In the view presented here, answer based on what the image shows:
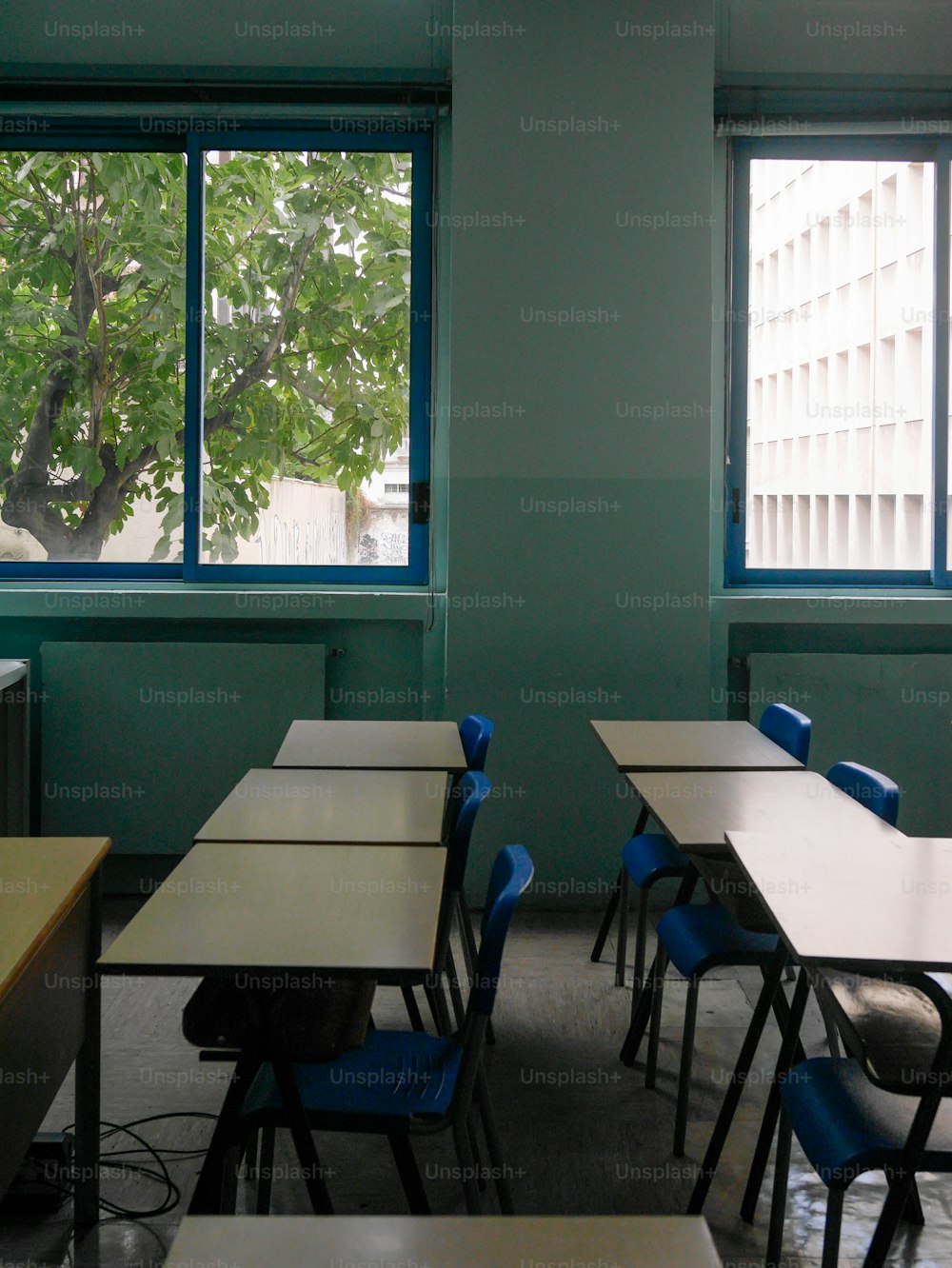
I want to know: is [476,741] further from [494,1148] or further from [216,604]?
[216,604]

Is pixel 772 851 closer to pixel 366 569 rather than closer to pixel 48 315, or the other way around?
pixel 366 569

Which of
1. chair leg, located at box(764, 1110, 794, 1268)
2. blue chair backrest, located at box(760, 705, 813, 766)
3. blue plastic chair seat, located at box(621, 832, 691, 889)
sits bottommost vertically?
chair leg, located at box(764, 1110, 794, 1268)

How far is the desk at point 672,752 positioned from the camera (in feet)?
10.3

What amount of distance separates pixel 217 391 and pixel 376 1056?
3.11m

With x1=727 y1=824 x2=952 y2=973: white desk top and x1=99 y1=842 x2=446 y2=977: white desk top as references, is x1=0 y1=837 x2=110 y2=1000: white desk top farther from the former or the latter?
x1=727 y1=824 x2=952 y2=973: white desk top

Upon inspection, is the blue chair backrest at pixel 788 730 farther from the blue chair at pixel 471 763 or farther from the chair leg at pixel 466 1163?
the chair leg at pixel 466 1163

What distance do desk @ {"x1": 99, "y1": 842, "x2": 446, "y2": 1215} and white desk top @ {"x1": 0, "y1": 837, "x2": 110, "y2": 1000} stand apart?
0.13 metres

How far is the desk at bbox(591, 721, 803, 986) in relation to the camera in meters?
3.14

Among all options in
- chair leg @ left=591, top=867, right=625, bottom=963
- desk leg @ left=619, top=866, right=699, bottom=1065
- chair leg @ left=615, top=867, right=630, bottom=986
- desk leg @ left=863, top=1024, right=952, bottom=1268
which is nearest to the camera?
desk leg @ left=863, top=1024, right=952, bottom=1268

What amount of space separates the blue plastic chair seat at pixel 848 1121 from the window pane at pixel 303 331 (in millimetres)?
3106

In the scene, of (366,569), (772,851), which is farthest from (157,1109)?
(366,569)

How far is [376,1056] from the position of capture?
2072 millimetres

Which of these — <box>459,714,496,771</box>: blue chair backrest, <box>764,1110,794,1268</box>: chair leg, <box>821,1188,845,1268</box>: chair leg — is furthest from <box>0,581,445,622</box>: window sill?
<box>821,1188,845,1268</box>: chair leg

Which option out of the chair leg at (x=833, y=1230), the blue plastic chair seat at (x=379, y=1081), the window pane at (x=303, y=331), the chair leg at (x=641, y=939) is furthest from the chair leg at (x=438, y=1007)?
the window pane at (x=303, y=331)
